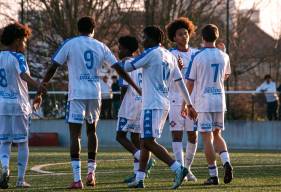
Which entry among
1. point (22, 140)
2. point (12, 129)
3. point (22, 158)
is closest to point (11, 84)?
point (12, 129)

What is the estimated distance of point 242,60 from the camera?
51781mm

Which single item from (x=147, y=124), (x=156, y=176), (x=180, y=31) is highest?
(x=180, y=31)

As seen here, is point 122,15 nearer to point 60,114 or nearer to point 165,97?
point 60,114

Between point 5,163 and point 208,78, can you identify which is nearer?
point 5,163

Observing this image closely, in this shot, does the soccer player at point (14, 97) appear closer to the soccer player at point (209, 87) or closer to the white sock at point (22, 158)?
the white sock at point (22, 158)

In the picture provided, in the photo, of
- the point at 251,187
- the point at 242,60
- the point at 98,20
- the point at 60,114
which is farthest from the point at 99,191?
the point at 242,60

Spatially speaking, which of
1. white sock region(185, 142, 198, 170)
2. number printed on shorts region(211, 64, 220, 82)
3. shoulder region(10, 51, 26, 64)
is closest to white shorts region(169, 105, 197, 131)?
white sock region(185, 142, 198, 170)

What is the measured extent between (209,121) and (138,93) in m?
1.31

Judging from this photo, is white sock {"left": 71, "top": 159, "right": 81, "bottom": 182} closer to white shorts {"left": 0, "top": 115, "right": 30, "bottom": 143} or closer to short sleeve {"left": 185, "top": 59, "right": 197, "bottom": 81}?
white shorts {"left": 0, "top": 115, "right": 30, "bottom": 143}

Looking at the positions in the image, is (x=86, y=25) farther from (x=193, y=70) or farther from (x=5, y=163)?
(x=5, y=163)

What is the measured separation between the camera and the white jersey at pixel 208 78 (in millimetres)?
14539

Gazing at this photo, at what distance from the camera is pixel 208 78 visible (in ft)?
47.8

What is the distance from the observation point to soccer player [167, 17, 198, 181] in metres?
15.0

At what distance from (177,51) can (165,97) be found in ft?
6.29
